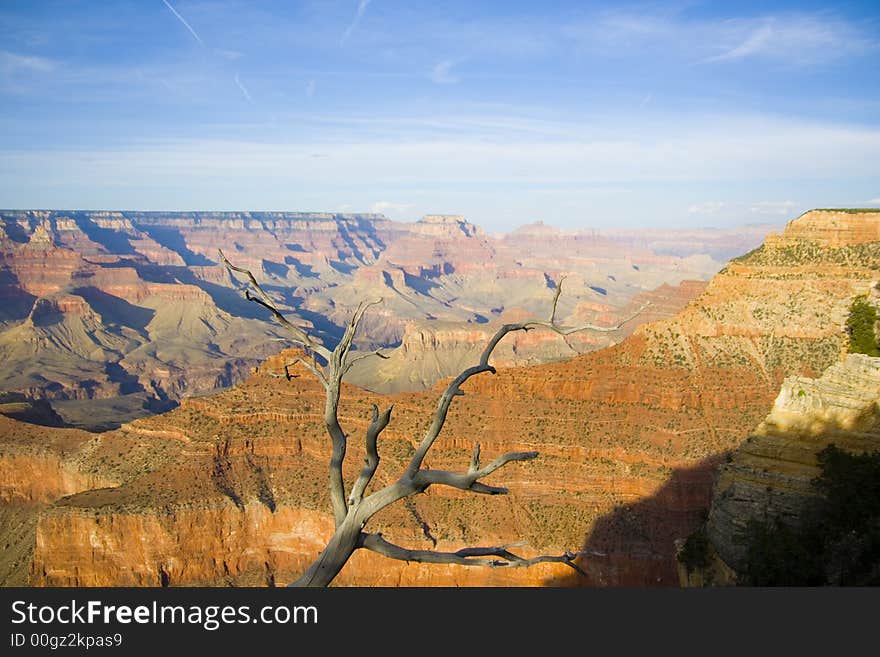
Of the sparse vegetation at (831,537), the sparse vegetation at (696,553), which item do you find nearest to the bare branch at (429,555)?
the sparse vegetation at (831,537)

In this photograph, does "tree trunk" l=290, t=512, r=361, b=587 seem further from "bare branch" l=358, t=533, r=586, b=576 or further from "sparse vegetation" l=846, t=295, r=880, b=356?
"sparse vegetation" l=846, t=295, r=880, b=356

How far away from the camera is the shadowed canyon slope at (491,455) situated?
39.5 meters

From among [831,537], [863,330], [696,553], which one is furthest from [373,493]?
[863,330]

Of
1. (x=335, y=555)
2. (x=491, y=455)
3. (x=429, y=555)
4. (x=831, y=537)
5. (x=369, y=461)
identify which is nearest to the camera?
(x=335, y=555)

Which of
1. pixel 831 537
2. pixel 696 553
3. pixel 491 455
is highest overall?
pixel 831 537

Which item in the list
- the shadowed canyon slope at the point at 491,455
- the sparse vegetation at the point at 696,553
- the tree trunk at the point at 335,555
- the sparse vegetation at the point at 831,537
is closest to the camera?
the tree trunk at the point at 335,555

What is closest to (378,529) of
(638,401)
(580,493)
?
(580,493)

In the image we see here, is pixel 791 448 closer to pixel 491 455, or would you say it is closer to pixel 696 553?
pixel 696 553

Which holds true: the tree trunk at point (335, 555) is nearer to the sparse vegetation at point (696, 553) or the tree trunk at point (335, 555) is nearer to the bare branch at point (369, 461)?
the bare branch at point (369, 461)

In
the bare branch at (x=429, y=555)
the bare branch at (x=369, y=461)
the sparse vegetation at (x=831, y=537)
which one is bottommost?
the sparse vegetation at (x=831, y=537)

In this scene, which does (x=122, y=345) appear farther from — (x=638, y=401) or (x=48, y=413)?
(x=638, y=401)

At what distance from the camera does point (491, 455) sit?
4475cm

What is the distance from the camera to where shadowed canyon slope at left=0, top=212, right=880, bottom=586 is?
1556 inches

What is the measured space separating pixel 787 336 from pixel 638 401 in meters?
13.7
